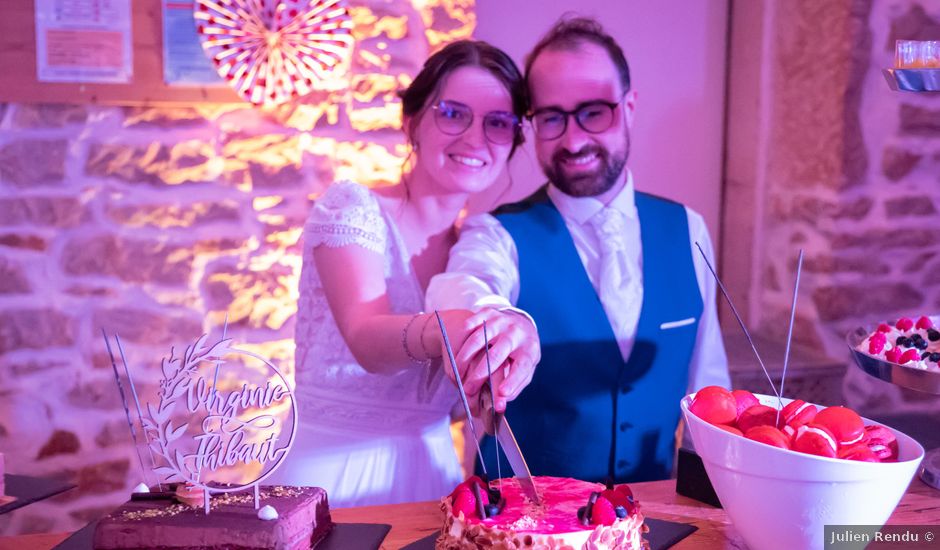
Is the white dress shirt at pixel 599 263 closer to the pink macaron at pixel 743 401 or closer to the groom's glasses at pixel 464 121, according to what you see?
the groom's glasses at pixel 464 121

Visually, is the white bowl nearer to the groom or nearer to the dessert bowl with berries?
the dessert bowl with berries

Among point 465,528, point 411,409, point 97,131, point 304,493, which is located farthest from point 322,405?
point 97,131

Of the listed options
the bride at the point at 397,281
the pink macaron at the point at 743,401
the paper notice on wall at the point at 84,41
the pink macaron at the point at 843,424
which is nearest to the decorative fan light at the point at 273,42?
the paper notice on wall at the point at 84,41

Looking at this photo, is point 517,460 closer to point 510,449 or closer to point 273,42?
point 510,449

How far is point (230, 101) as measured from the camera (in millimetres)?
2900

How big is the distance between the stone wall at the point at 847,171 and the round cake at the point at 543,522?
6.89ft

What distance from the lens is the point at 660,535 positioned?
1.37 m

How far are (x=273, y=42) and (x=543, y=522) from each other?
206 centimetres

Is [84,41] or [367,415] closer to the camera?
[367,415]

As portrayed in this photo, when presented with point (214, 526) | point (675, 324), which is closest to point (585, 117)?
point (675, 324)

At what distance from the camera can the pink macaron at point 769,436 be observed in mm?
1197

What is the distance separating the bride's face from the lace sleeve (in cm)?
18

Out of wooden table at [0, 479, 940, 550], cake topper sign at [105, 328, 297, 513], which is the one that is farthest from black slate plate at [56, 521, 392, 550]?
cake topper sign at [105, 328, 297, 513]

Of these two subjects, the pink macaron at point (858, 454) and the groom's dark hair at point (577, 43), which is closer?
the pink macaron at point (858, 454)
